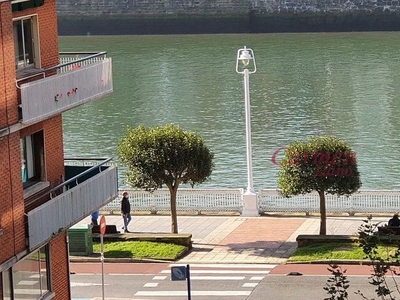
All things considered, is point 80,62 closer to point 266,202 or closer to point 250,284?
point 250,284

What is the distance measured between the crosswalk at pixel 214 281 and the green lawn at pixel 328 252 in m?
0.82

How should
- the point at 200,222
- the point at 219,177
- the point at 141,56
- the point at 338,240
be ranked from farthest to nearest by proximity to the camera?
1. the point at 141,56
2. the point at 219,177
3. the point at 200,222
4. the point at 338,240

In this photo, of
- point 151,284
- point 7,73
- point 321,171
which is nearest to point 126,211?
point 321,171

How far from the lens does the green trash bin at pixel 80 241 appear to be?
32438mm

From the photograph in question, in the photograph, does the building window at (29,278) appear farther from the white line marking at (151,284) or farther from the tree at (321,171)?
the tree at (321,171)

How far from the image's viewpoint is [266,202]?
38.1m

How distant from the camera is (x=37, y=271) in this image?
21.5m

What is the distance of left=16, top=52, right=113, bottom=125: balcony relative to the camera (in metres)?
20.0

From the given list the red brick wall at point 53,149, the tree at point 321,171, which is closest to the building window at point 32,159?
the red brick wall at point 53,149

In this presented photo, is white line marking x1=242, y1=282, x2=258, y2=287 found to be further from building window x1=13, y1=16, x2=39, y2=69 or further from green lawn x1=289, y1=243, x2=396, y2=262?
building window x1=13, y1=16, x2=39, y2=69

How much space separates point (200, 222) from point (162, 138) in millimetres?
3538

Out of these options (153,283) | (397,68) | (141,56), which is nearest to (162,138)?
(153,283)

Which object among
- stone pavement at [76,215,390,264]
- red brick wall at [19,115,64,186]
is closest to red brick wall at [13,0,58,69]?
red brick wall at [19,115,64,186]

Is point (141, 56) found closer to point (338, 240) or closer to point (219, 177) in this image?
point (219, 177)
